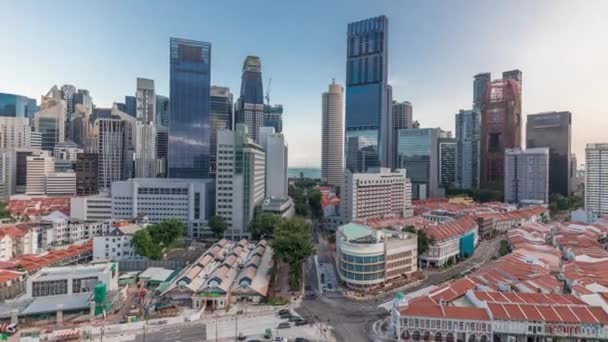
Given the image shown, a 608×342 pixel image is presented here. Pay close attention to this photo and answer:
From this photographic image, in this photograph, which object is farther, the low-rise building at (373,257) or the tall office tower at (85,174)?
the tall office tower at (85,174)

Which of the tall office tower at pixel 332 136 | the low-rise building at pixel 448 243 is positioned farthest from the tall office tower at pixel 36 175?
the tall office tower at pixel 332 136

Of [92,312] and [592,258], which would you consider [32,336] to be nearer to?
[92,312]

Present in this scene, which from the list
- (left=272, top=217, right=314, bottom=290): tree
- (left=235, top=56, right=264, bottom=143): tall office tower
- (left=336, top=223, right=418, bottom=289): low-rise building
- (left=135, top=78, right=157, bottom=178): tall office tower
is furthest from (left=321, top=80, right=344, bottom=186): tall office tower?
(left=272, top=217, right=314, bottom=290): tree

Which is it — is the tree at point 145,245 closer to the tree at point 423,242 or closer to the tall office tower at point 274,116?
the tree at point 423,242

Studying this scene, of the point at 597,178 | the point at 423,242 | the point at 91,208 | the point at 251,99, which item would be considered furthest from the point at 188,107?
the point at 597,178

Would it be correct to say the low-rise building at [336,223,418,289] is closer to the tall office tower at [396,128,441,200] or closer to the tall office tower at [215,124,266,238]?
the tall office tower at [215,124,266,238]

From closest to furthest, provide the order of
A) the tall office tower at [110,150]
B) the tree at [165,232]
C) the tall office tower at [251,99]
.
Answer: the tree at [165,232]
the tall office tower at [110,150]
the tall office tower at [251,99]

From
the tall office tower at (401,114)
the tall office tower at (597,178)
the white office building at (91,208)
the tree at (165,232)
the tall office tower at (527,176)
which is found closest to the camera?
the tree at (165,232)
